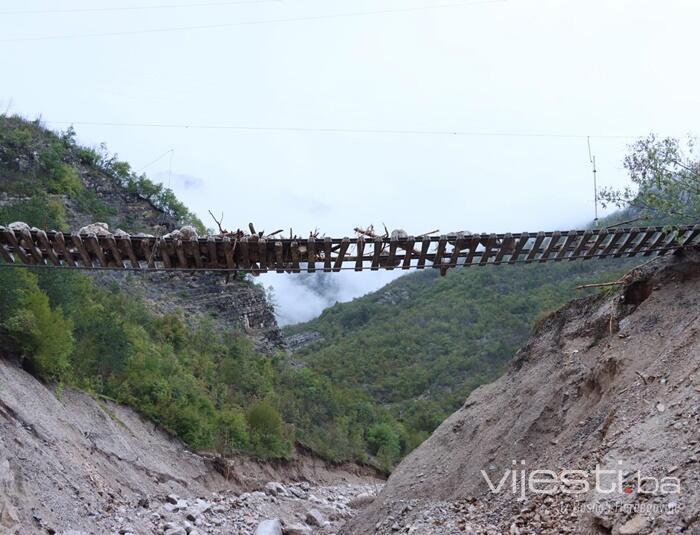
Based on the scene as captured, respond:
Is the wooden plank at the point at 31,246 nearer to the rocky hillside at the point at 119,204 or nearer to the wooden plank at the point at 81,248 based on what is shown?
the wooden plank at the point at 81,248

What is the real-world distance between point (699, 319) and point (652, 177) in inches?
136

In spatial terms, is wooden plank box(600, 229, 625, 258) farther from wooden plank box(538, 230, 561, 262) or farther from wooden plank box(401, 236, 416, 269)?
wooden plank box(401, 236, 416, 269)

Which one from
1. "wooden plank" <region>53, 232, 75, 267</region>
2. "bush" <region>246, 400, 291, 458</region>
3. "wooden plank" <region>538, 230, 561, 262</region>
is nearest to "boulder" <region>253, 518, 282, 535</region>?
"wooden plank" <region>53, 232, 75, 267</region>

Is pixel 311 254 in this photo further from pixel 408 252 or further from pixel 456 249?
pixel 456 249

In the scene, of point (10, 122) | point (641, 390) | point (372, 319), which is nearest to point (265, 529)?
point (641, 390)

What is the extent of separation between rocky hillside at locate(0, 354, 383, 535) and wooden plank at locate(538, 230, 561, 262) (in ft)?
24.5

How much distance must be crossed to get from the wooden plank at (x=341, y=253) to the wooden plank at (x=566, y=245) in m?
3.79

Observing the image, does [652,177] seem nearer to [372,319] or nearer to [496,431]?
[496,431]

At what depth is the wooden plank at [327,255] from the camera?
973 cm

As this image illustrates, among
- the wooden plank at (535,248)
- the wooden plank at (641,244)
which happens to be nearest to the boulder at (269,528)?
the wooden plank at (535,248)

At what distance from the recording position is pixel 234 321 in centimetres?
3659

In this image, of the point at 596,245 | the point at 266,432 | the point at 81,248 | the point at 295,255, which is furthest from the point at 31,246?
the point at 266,432

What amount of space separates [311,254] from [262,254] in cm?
77

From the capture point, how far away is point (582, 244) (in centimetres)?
1083
